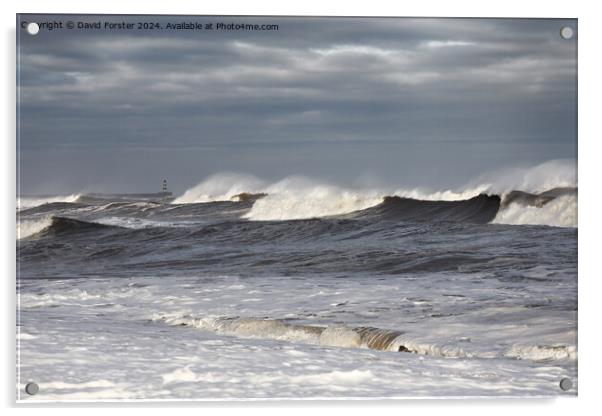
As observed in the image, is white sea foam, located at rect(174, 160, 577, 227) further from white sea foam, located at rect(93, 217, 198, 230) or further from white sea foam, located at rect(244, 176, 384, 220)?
white sea foam, located at rect(93, 217, 198, 230)

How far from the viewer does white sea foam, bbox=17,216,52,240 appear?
14.3 ft

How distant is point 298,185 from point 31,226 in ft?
3.77

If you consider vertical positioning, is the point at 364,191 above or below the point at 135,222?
above

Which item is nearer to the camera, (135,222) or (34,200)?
(34,200)

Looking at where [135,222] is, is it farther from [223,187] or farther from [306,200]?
[306,200]

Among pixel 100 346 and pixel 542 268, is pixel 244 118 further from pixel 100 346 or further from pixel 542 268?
pixel 542 268

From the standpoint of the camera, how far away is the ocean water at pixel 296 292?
4.32 m

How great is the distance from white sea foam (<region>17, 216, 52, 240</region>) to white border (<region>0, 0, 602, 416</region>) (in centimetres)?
4

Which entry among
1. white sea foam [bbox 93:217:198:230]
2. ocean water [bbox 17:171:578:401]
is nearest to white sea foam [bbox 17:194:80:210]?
ocean water [bbox 17:171:578:401]
